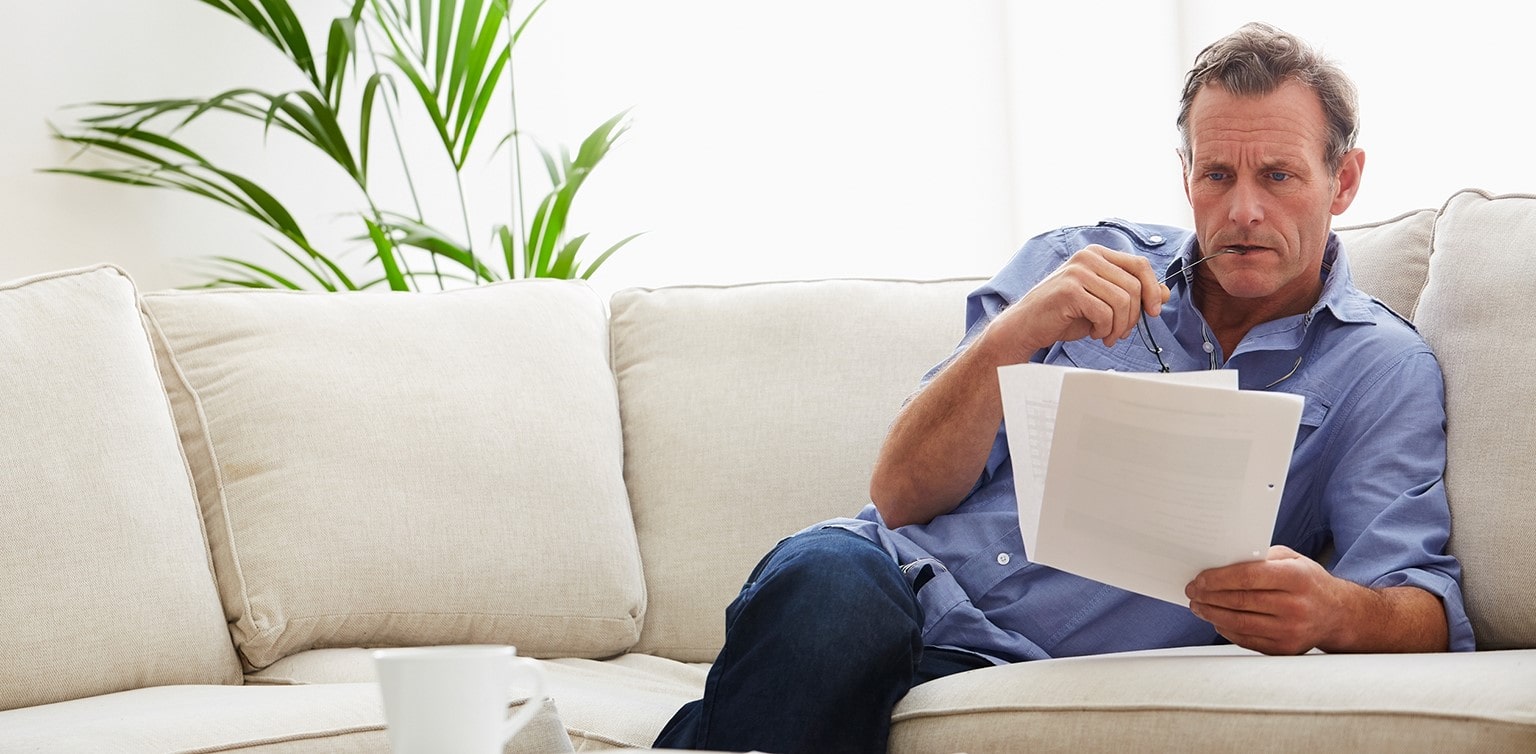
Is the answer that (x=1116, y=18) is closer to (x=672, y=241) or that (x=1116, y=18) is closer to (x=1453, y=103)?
(x=1453, y=103)

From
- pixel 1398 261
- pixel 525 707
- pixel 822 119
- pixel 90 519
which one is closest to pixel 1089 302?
pixel 1398 261

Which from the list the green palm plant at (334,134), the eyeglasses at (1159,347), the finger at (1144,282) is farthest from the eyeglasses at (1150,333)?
the green palm plant at (334,134)

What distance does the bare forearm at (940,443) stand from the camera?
1.46 metres

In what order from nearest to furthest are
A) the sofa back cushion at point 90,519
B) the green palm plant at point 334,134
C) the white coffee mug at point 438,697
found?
the white coffee mug at point 438,697
the sofa back cushion at point 90,519
the green palm plant at point 334,134

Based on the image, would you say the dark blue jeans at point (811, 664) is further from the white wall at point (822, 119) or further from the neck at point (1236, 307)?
the white wall at point (822, 119)

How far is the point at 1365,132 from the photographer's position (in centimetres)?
251

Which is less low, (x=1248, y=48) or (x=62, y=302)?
(x=1248, y=48)

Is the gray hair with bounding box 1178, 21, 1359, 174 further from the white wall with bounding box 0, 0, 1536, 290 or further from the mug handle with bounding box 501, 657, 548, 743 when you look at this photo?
the mug handle with bounding box 501, 657, 548, 743

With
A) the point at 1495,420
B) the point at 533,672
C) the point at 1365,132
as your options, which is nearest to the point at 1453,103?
the point at 1365,132

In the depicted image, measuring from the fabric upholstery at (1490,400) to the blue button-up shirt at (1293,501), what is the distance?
0.9 inches

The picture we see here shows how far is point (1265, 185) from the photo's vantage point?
1519mm

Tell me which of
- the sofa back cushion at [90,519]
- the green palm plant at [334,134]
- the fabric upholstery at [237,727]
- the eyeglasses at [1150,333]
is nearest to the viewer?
the fabric upholstery at [237,727]

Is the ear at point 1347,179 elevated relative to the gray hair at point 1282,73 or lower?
lower

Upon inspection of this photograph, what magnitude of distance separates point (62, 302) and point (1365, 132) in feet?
6.98
